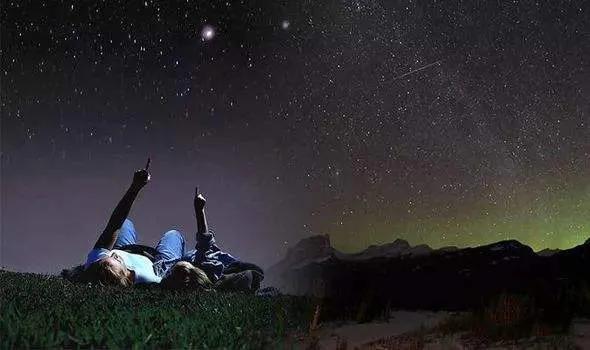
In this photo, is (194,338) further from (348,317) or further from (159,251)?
(159,251)

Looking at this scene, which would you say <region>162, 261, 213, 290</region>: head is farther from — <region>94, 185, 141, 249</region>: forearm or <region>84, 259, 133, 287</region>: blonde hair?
<region>94, 185, 141, 249</region>: forearm

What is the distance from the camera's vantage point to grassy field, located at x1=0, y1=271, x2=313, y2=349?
4.78 m

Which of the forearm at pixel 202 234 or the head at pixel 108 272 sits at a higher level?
the forearm at pixel 202 234

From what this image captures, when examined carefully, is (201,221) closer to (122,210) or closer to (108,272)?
(122,210)

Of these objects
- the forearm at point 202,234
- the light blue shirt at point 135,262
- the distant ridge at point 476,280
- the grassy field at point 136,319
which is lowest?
the grassy field at point 136,319

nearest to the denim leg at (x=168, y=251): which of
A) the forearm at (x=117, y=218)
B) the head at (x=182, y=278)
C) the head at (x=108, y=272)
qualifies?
the forearm at (x=117, y=218)

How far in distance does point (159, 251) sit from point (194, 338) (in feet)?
31.0

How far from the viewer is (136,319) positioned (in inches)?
233

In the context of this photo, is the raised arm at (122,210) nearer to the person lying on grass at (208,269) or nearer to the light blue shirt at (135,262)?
the light blue shirt at (135,262)

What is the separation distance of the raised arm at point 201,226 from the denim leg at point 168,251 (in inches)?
55.9

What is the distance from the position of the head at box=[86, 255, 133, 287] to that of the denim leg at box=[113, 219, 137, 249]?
9.26ft

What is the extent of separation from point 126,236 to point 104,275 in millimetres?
3773

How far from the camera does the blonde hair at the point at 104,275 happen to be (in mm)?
10432

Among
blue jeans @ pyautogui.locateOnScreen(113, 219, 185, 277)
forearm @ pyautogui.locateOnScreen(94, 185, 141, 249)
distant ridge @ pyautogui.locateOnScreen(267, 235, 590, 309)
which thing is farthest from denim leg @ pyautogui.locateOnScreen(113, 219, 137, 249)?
distant ridge @ pyautogui.locateOnScreen(267, 235, 590, 309)
